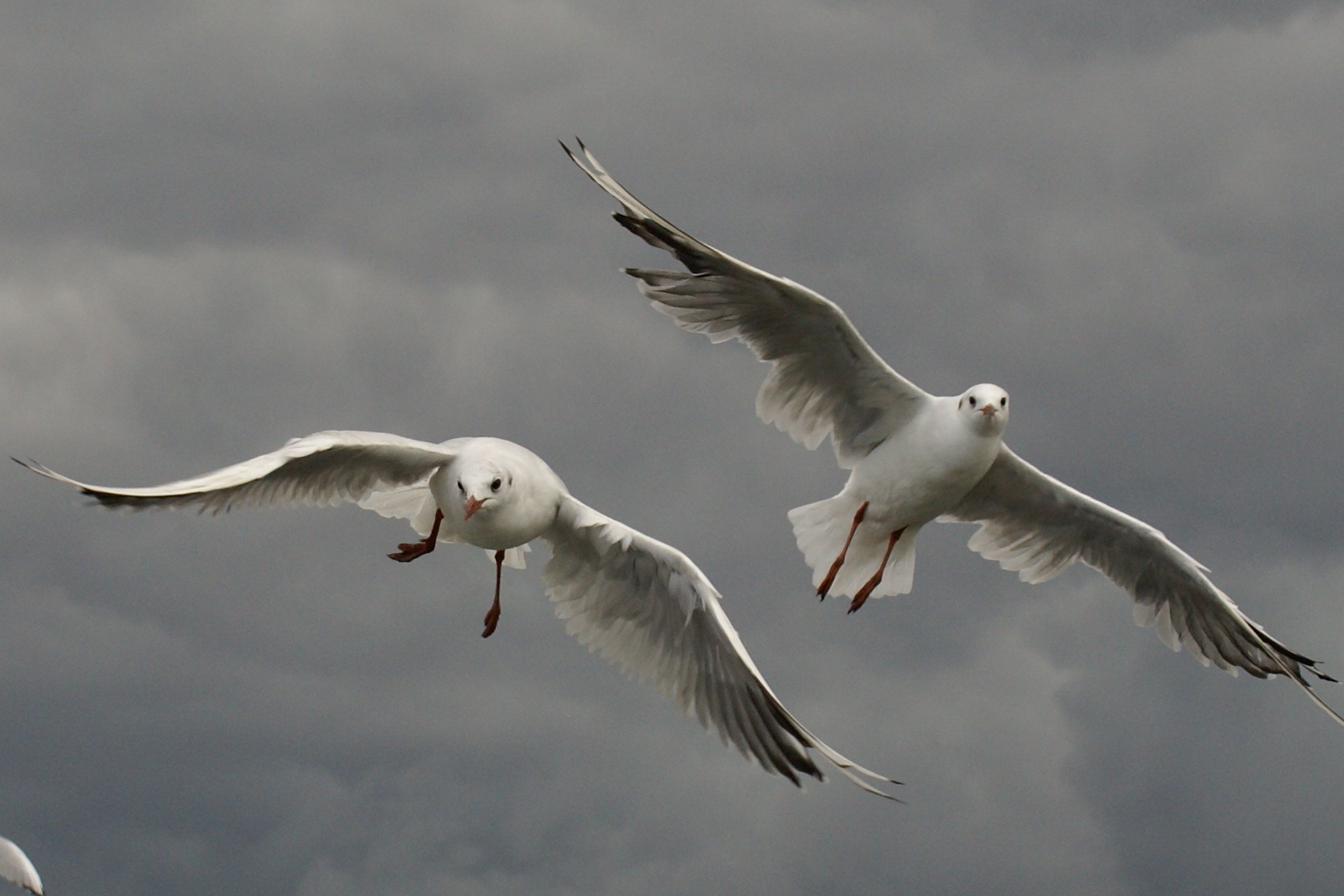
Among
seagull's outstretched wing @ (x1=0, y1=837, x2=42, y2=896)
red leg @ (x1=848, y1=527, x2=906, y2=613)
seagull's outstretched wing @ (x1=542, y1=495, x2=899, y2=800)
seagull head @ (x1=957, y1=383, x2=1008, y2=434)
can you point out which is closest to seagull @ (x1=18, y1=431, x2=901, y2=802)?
seagull's outstretched wing @ (x1=542, y1=495, x2=899, y2=800)

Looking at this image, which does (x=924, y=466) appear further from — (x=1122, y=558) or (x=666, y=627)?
(x=1122, y=558)

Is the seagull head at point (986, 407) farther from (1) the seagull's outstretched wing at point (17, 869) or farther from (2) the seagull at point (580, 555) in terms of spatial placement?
(1) the seagull's outstretched wing at point (17, 869)

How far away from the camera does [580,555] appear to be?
52.3 ft

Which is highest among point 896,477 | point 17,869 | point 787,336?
point 787,336

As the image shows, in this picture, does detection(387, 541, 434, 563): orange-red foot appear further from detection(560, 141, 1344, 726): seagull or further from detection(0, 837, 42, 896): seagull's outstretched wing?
detection(0, 837, 42, 896): seagull's outstretched wing

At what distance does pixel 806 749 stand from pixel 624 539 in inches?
87.0

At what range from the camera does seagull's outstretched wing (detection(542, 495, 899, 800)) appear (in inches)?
583

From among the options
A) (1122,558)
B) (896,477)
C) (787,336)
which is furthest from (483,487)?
(1122,558)

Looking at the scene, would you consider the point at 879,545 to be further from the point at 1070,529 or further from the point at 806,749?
the point at 806,749

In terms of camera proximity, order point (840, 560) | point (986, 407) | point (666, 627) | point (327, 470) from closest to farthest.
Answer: point (327, 470) → point (666, 627) → point (986, 407) → point (840, 560)

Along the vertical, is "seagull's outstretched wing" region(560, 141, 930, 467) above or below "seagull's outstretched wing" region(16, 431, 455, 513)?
above

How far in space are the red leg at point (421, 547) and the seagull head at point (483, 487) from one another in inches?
52.3

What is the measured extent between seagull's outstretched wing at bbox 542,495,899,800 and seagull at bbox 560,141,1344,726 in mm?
2084

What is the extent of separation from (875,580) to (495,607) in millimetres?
3813
